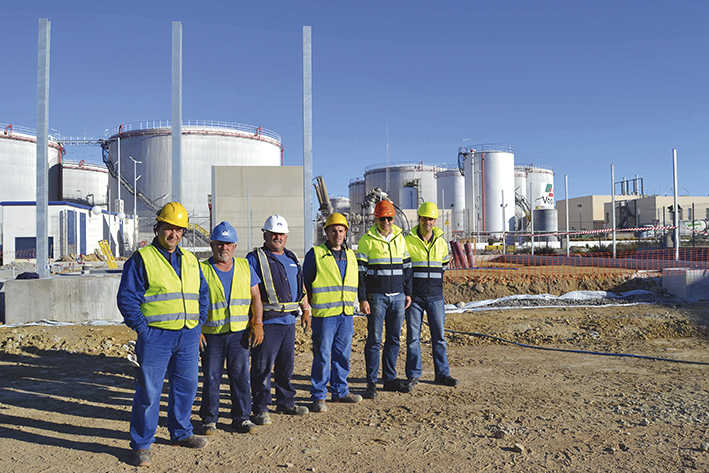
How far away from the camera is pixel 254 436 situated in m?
4.23

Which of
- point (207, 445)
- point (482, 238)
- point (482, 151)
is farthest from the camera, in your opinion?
point (482, 151)

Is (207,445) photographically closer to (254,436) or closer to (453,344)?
(254,436)

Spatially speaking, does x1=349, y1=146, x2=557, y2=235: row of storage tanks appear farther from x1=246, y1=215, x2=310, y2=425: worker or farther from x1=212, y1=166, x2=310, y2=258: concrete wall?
x1=246, y1=215, x2=310, y2=425: worker

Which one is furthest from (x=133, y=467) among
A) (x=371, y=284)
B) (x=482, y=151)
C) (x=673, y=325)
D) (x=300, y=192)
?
(x=482, y=151)

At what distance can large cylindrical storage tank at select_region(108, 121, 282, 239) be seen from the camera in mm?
35156

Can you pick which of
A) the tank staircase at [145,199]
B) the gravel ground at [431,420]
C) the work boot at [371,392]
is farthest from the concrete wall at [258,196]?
the work boot at [371,392]

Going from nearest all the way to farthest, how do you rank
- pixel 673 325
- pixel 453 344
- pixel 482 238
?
pixel 453 344 < pixel 673 325 < pixel 482 238

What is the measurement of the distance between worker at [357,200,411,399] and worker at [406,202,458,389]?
0.60 feet

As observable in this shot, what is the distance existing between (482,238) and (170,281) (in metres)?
36.0

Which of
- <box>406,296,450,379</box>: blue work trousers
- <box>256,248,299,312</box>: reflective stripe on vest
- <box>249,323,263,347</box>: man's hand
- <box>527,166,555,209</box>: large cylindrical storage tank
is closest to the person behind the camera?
<box>249,323,263,347</box>: man's hand

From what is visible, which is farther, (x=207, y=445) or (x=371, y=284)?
(x=371, y=284)

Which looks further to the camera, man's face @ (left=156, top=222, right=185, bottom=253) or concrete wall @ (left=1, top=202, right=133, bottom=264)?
concrete wall @ (left=1, top=202, right=133, bottom=264)

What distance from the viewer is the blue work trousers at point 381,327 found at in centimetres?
541

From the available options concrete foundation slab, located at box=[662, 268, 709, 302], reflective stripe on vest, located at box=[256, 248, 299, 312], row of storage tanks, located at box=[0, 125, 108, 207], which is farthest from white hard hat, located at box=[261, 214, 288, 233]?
row of storage tanks, located at box=[0, 125, 108, 207]
